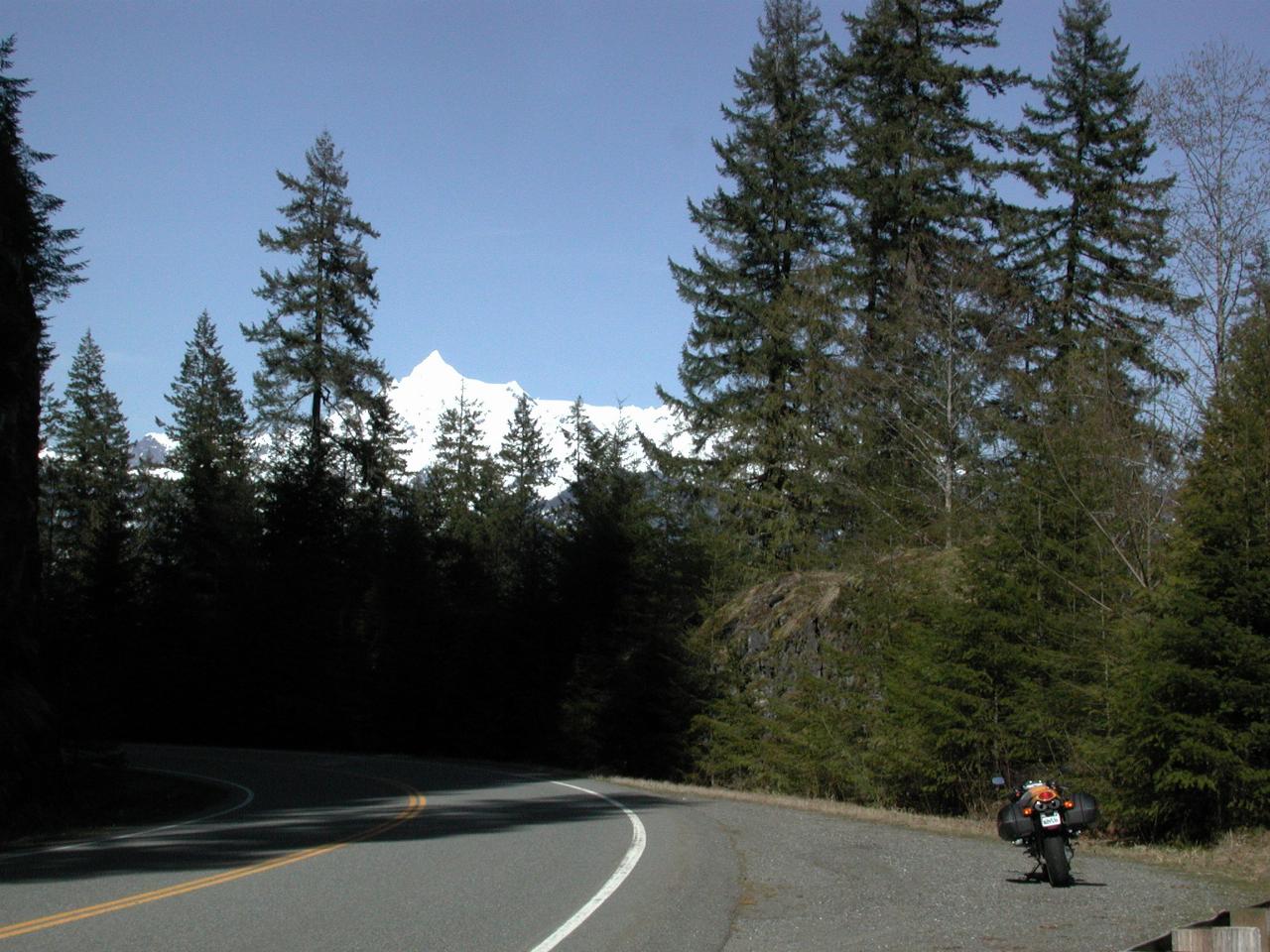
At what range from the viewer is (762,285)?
35594mm

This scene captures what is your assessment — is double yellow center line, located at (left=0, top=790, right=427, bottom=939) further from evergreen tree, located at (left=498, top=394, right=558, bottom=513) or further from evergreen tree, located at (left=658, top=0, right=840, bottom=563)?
evergreen tree, located at (left=498, top=394, right=558, bottom=513)

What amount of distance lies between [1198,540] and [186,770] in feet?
84.2

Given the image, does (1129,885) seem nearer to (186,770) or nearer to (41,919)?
(41,919)

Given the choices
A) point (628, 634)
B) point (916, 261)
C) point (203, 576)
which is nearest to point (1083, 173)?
point (916, 261)

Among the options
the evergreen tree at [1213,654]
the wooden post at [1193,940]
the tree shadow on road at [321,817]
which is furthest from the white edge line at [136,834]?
the evergreen tree at [1213,654]

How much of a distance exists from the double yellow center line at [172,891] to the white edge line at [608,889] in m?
3.46

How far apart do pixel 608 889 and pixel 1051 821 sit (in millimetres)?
4309

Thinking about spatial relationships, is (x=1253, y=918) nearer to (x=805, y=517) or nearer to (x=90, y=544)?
(x=805, y=517)

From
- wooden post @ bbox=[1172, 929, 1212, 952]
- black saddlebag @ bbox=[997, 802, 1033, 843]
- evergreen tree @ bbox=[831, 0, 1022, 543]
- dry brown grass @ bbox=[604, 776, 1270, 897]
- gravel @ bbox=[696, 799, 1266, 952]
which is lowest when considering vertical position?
dry brown grass @ bbox=[604, 776, 1270, 897]

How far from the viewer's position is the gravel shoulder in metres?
8.27

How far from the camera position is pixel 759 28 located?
35.2 metres

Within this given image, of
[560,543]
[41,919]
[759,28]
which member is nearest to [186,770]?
[560,543]

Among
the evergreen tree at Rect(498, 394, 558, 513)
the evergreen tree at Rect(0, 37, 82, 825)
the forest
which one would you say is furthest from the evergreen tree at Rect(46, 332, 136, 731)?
the evergreen tree at Rect(498, 394, 558, 513)

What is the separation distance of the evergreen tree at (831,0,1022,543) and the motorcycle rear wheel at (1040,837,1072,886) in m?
15.0
